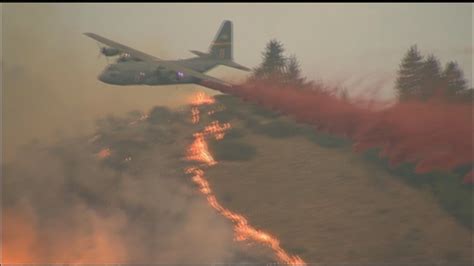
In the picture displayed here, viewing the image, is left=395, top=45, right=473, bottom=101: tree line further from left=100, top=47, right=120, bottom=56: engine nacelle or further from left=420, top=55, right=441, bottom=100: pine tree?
left=100, top=47, right=120, bottom=56: engine nacelle

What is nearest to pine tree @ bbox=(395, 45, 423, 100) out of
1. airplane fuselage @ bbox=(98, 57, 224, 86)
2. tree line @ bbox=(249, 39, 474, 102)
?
tree line @ bbox=(249, 39, 474, 102)

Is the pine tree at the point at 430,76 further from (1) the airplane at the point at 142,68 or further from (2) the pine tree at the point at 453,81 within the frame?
(1) the airplane at the point at 142,68

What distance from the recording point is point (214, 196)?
5559 centimetres

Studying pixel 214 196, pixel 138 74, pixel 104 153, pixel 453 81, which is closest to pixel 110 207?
pixel 214 196

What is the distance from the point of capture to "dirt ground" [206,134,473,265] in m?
46.5

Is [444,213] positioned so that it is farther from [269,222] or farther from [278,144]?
[278,144]

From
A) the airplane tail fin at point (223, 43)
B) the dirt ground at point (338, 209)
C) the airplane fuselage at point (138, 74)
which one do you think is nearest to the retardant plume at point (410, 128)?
the dirt ground at point (338, 209)

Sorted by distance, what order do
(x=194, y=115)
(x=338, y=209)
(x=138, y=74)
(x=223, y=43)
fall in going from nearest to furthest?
(x=338, y=209) → (x=138, y=74) → (x=194, y=115) → (x=223, y=43)

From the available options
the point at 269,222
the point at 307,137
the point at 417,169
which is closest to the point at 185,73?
the point at 307,137

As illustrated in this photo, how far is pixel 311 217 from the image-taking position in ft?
168

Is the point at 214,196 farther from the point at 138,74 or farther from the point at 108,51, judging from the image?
the point at 108,51

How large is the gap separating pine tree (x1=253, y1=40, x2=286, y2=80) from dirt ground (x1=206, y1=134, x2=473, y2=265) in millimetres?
32188

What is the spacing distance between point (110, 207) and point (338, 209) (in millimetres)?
20073

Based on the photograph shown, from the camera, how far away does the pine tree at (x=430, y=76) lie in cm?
7557
